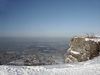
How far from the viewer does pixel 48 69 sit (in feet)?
31.7

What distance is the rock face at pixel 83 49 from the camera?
17938 mm

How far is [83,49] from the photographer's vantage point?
60.7 ft

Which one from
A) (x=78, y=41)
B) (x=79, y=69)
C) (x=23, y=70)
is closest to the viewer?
(x=23, y=70)

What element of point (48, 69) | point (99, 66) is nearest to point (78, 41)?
point (99, 66)

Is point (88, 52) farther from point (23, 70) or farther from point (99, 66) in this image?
point (23, 70)

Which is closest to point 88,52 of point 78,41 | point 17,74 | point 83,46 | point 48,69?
point 83,46

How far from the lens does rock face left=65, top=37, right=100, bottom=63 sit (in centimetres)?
1794

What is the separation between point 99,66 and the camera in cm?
1051

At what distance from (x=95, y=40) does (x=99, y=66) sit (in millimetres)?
7918

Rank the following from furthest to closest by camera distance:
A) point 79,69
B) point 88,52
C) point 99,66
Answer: point 88,52, point 99,66, point 79,69

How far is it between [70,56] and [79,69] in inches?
404

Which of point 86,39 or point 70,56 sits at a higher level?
point 86,39

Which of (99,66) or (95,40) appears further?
(95,40)

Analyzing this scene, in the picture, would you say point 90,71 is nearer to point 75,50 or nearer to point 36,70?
point 36,70
